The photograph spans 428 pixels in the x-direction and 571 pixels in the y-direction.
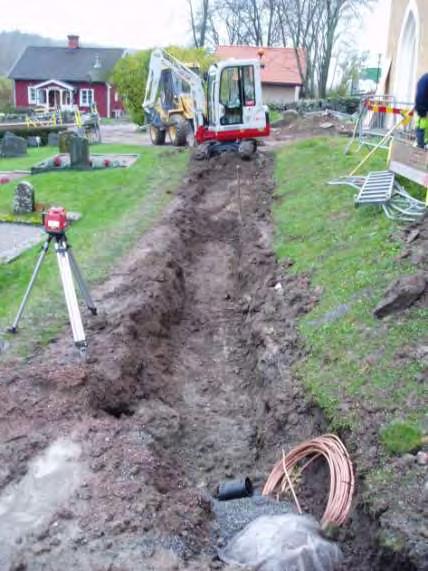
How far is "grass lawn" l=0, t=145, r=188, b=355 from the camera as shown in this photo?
28.3ft

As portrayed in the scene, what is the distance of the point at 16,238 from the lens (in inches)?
529

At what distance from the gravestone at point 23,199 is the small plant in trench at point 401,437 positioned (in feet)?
39.0

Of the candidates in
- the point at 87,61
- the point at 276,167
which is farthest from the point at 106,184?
the point at 87,61

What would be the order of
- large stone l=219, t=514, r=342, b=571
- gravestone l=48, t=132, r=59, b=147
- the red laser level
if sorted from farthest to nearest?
gravestone l=48, t=132, r=59, b=147 < the red laser level < large stone l=219, t=514, r=342, b=571

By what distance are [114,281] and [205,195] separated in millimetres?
7036

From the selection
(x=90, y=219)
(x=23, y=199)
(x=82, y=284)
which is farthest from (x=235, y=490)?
(x=23, y=199)

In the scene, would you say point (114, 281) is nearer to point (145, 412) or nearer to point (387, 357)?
point (145, 412)

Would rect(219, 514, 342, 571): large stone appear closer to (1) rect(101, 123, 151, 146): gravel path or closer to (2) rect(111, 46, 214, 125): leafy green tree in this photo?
(1) rect(101, 123, 151, 146): gravel path

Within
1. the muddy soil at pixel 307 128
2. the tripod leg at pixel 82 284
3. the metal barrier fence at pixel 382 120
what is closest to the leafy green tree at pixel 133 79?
the muddy soil at pixel 307 128

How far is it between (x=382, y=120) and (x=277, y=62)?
34.2 m

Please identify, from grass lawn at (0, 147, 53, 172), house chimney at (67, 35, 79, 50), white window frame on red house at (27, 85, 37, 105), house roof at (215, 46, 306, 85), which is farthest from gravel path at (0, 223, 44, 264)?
house chimney at (67, 35, 79, 50)

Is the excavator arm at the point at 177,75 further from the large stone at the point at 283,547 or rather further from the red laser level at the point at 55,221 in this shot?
the large stone at the point at 283,547

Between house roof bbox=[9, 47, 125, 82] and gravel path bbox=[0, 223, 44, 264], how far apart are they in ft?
147

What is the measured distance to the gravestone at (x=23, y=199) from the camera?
1551cm
